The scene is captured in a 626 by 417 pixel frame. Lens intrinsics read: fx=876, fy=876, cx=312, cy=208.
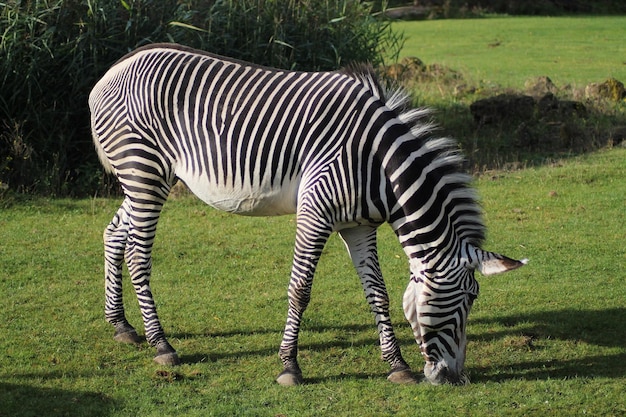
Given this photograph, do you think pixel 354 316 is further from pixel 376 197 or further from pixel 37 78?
pixel 37 78

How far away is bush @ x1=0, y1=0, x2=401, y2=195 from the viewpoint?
12352 millimetres

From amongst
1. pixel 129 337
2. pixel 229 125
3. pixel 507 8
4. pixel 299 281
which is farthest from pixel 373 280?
pixel 507 8

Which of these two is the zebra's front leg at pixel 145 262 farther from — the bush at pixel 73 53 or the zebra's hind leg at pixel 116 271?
the bush at pixel 73 53

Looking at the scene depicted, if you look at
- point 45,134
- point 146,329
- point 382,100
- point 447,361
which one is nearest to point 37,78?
point 45,134

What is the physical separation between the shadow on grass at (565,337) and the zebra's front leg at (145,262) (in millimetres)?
2630

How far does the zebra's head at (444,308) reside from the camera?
650cm

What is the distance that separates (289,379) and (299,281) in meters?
0.76

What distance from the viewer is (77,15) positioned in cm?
1288

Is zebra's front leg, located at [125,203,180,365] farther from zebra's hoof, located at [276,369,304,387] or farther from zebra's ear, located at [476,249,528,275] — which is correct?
zebra's ear, located at [476,249,528,275]

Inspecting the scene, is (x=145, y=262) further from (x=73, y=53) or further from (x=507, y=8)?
(x=507, y=8)

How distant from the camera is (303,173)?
6.86 metres

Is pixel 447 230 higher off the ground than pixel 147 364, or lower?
higher

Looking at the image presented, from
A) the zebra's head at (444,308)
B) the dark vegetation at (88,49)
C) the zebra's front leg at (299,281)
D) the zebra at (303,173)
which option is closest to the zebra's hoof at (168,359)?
the zebra at (303,173)

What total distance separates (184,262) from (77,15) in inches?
193
